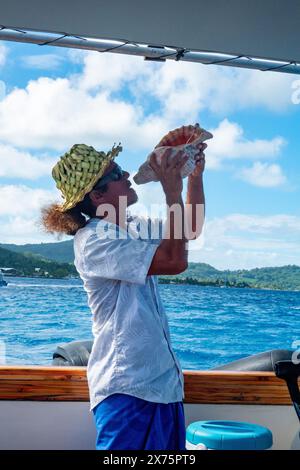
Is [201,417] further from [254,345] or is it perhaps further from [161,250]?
[254,345]

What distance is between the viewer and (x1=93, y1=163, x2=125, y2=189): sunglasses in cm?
188

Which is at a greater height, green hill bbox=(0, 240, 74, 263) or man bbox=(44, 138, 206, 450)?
man bbox=(44, 138, 206, 450)

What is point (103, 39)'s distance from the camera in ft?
8.84

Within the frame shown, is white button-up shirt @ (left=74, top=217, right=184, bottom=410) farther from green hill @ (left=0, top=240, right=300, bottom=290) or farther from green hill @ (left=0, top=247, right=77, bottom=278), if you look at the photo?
green hill @ (left=0, top=247, right=77, bottom=278)

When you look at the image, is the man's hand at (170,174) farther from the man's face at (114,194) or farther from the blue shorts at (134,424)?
the blue shorts at (134,424)

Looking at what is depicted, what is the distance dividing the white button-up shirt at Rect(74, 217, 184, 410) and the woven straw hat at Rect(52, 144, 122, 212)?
4.5 inches

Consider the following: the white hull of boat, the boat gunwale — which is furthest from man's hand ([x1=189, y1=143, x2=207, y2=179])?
the white hull of boat


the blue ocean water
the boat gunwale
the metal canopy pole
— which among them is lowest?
the blue ocean water

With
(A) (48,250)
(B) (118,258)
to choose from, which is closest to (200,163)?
(B) (118,258)

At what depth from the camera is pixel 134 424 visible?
1675 millimetres

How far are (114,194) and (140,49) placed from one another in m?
1.08

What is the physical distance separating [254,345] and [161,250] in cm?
1492

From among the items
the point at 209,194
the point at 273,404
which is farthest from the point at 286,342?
the point at 273,404

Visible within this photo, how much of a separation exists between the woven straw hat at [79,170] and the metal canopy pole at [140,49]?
3.01ft
